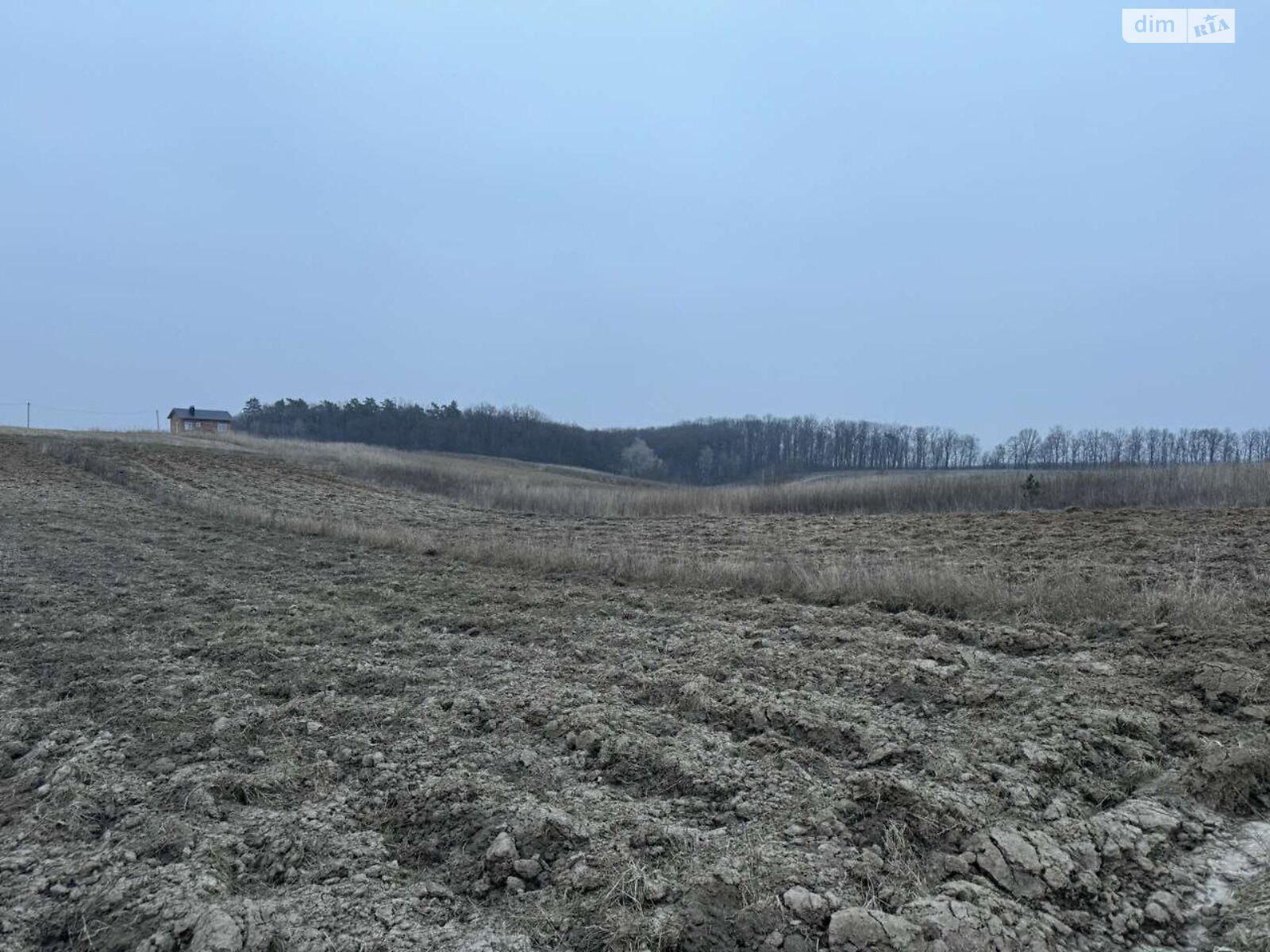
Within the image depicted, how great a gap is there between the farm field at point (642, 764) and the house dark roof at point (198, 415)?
58649 mm

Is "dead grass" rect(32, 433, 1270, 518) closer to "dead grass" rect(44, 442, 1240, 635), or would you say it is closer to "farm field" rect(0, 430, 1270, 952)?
"dead grass" rect(44, 442, 1240, 635)

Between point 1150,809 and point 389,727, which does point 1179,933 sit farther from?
point 389,727

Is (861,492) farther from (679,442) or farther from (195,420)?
(679,442)

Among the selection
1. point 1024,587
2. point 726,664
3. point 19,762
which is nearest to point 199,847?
point 19,762

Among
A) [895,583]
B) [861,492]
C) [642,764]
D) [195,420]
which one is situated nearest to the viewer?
[642,764]

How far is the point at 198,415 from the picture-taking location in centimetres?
5916

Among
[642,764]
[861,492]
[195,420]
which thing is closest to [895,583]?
[642,764]

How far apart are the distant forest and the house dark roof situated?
1001 centimetres

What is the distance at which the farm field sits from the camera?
239cm

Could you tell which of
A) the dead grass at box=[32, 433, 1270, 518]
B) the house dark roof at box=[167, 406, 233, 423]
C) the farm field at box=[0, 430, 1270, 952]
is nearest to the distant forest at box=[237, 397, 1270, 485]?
the house dark roof at box=[167, 406, 233, 423]

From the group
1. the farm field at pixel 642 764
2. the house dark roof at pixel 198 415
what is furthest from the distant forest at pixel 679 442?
the farm field at pixel 642 764

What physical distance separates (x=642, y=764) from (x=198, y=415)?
67.3m

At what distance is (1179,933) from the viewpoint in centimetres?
231

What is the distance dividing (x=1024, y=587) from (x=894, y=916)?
5646 millimetres
